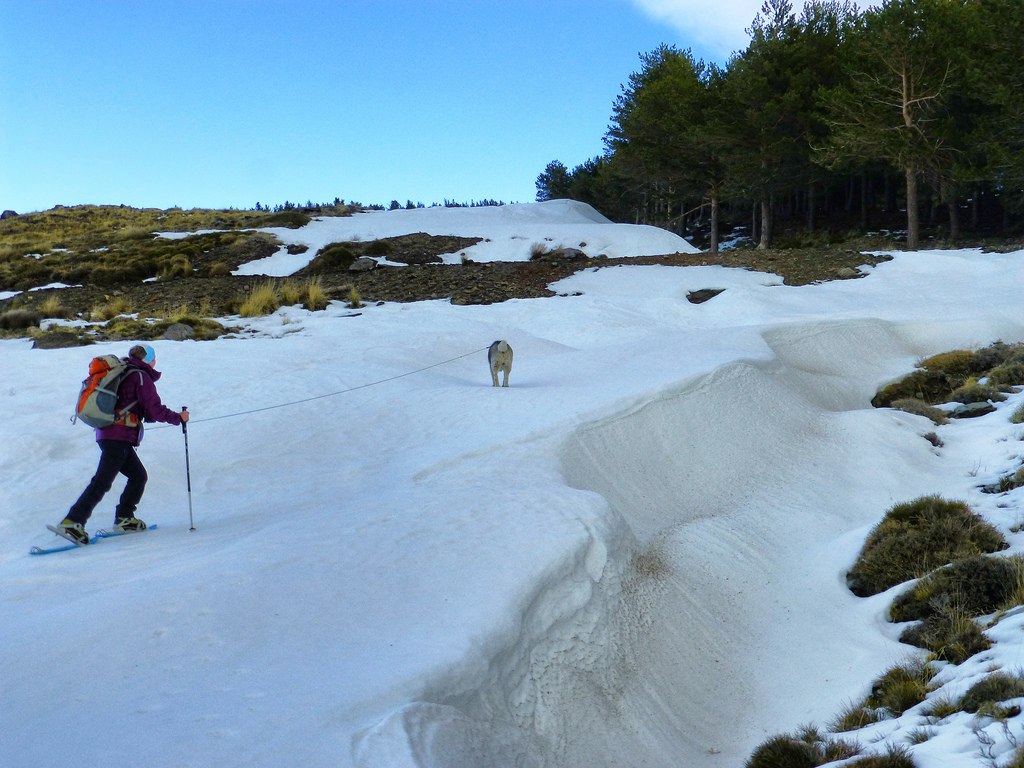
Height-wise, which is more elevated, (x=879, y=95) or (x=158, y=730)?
(x=879, y=95)

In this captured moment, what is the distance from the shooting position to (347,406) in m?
12.5

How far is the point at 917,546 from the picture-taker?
7777mm

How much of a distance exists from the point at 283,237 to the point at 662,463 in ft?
91.4

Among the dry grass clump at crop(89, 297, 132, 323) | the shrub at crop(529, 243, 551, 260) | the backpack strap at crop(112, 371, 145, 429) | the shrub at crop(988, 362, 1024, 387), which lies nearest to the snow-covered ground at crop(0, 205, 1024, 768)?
the backpack strap at crop(112, 371, 145, 429)

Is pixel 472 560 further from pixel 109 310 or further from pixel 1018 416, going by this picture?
pixel 109 310

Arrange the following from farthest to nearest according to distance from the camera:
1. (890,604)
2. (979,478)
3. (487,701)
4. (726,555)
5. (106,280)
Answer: (106,280) < (979,478) < (726,555) < (890,604) < (487,701)

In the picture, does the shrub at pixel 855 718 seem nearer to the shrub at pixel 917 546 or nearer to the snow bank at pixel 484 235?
the shrub at pixel 917 546

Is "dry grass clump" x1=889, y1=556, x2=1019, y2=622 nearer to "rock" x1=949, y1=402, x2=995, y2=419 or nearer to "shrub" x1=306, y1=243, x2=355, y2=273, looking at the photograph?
"rock" x1=949, y1=402, x2=995, y2=419

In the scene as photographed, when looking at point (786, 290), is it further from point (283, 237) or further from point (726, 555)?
point (283, 237)

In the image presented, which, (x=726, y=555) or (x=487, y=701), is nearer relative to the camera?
(x=487, y=701)

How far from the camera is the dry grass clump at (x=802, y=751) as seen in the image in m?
4.71

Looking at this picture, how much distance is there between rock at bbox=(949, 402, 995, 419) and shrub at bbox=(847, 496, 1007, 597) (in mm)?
5384

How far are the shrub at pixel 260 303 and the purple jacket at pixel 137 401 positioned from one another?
13.6 m

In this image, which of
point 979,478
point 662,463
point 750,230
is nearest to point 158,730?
point 662,463
